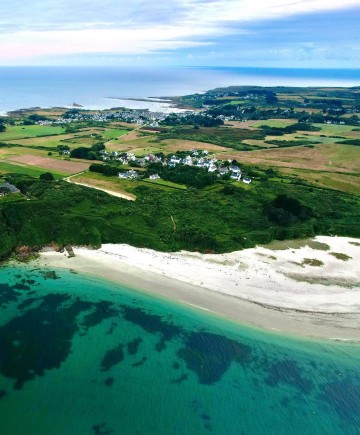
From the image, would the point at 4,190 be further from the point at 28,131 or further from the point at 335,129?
the point at 335,129

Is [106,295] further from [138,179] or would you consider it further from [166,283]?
[138,179]

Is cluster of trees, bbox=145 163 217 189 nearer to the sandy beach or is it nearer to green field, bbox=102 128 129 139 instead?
the sandy beach

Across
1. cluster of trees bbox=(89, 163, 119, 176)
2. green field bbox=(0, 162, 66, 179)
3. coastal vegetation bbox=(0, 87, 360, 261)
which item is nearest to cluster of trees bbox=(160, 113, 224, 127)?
coastal vegetation bbox=(0, 87, 360, 261)

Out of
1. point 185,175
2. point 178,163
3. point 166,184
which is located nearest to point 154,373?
point 166,184

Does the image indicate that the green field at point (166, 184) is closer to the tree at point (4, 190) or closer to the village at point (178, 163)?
the village at point (178, 163)

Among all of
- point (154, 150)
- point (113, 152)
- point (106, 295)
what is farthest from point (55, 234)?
point (154, 150)

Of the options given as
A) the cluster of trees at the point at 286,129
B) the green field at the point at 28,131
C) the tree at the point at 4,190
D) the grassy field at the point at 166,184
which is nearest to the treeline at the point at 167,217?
the tree at the point at 4,190
